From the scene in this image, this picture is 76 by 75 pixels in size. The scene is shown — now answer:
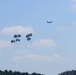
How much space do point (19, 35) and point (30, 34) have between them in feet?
15.3

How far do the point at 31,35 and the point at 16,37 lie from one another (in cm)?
542

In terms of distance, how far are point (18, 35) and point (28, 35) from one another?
163 inches

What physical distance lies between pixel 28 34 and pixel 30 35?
1.79m

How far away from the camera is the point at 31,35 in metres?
142

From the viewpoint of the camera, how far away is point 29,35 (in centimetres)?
14038

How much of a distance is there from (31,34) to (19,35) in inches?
273

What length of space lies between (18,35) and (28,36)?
5.33 metres

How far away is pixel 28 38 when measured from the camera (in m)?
136

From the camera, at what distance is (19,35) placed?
137m

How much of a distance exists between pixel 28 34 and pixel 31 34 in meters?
2.59

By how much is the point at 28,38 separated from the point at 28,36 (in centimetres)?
579

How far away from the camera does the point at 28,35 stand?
140 m

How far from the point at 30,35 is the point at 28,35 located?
97.0 inches

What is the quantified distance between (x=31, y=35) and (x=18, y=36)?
5183 millimetres
